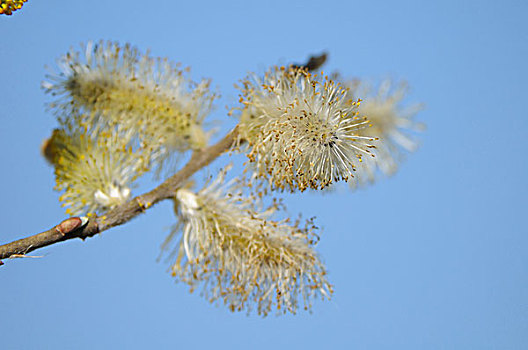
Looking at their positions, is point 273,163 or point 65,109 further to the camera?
point 65,109

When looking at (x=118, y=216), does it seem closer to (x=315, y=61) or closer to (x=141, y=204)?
(x=141, y=204)

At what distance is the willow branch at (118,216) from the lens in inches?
65.7

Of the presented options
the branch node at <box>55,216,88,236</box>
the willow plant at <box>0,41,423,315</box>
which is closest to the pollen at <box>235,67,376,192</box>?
the willow plant at <box>0,41,423,315</box>

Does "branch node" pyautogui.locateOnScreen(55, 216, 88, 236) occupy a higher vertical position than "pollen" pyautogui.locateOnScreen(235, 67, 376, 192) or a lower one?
lower

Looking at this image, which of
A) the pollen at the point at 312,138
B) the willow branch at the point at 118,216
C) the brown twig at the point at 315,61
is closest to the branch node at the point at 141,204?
the willow branch at the point at 118,216

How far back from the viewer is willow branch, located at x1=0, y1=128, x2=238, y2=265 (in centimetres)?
167

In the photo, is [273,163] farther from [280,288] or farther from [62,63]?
[62,63]

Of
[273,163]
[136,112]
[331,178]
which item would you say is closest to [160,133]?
[136,112]

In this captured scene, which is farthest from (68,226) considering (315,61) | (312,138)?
(315,61)

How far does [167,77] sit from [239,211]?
0.64m

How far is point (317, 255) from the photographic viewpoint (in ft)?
7.55

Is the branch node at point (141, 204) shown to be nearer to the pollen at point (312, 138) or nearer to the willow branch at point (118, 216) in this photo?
the willow branch at point (118, 216)

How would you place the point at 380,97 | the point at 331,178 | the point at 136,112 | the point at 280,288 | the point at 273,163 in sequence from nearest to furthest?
the point at 331,178 < the point at 273,163 < the point at 280,288 < the point at 136,112 < the point at 380,97

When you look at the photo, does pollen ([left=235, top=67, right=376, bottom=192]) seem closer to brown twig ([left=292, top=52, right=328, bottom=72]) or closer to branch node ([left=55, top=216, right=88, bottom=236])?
brown twig ([left=292, top=52, right=328, bottom=72])
